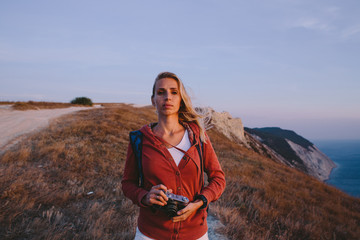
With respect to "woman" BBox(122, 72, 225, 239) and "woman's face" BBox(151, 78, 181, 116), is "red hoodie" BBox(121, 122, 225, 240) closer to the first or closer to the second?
"woman" BBox(122, 72, 225, 239)

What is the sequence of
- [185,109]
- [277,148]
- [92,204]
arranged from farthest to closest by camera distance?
1. [277,148]
2. [92,204]
3. [185,109]

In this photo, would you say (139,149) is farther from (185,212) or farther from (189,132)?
(185,212)

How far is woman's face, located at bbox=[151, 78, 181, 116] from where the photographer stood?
5.66 ft

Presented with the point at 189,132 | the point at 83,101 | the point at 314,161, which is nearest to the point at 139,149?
the point at 189,132

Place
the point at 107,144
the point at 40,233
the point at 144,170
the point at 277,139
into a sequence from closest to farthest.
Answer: the point at 144,170 < the point at 40,233 < the point at 107,144 < the point at 277,139

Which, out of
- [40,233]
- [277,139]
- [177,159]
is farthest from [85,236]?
[277,139]

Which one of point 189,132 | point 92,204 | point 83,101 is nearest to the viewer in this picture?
point 189,132

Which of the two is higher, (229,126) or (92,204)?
(92,204)

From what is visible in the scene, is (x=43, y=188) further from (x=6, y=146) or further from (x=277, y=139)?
(x=277, y=139)

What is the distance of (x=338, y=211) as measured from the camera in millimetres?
7129

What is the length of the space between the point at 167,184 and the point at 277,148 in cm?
3666

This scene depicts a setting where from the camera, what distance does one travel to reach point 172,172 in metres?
1.54

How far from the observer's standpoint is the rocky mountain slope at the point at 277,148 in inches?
1054

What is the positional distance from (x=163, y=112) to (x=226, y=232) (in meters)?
2.97
